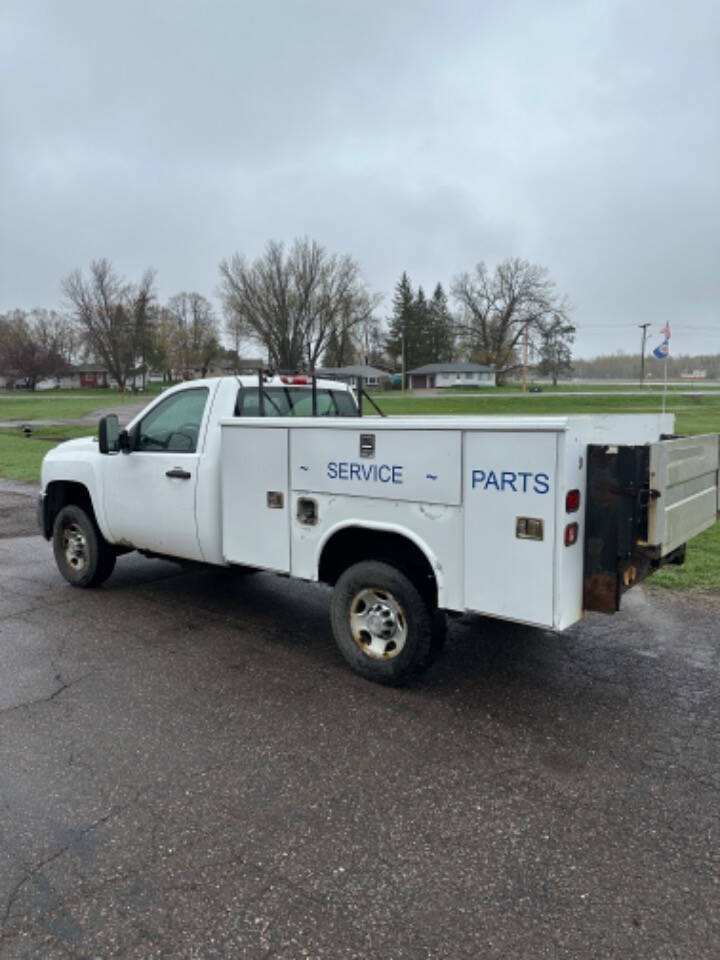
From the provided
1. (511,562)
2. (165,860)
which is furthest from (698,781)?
(165,860)

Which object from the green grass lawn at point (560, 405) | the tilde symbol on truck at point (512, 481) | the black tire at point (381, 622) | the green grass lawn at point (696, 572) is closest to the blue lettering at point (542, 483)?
the tilde symbol on truck at point (512, 481)

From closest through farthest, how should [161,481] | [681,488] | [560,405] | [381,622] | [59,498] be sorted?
[681,488] → [381,622] → [161,481] → [59,498] → [560,405]

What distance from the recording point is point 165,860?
2768 mm

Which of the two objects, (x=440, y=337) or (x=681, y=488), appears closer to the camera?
(x=681, y=488)

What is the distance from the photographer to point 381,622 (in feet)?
14.5

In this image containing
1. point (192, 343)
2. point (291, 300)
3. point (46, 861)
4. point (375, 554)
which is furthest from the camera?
point (192, 343)

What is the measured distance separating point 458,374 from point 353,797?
92.4m

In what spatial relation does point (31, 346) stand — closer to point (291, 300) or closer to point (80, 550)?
point (291, 300)

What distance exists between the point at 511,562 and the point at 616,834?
4.36ft

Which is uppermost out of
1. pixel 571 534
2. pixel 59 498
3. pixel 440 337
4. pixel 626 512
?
pixel 440 337

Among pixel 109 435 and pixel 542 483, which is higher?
pixel 109 435

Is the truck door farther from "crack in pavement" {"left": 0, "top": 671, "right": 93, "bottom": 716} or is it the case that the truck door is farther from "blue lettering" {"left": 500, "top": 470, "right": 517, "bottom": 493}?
"blue lettering" {"left": 500, "top": 470, "right": 517, "bottom": 493}

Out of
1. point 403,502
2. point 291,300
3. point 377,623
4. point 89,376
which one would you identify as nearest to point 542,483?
point 403,502

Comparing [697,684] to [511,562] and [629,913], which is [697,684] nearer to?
[511,562]
